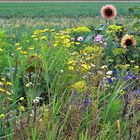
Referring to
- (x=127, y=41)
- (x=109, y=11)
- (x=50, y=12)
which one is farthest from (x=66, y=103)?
(x=50, y=12)

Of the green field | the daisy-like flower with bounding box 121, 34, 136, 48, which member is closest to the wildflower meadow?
the daisy-like flower with bounding box 121, 34, 136, 48

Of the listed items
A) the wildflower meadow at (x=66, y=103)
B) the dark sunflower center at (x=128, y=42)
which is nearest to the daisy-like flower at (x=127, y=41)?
the dark sunflower center at (x=128, y=42)

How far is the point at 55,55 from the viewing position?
4156mm

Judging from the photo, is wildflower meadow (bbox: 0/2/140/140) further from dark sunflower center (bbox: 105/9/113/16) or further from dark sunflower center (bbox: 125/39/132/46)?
dark sunflower center (bbox: 105/9/113/16)

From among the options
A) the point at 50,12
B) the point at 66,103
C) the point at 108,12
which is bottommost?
the point at 50,12

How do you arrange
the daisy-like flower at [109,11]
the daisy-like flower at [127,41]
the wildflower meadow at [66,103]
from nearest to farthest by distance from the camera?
the wildflower meadow at [66,103] < the daisy-like flower at [127,41] < the daisy-like flower at [109,11]

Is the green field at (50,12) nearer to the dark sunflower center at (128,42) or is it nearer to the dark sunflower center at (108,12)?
the dark sunflower center at (108,12)

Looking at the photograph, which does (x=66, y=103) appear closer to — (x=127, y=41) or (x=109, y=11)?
(x=127, y=41)

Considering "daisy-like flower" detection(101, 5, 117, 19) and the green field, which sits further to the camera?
the green field

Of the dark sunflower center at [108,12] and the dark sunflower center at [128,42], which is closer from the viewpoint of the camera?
the dark sunflower center at [128,42]

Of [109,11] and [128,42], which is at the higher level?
[109,11]

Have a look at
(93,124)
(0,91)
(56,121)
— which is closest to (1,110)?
(0,91)

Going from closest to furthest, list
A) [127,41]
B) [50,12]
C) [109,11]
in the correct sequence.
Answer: [127,41] → [109,11] → [50,12]

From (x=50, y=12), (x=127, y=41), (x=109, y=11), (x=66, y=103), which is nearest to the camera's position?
(x=66, y=103)
